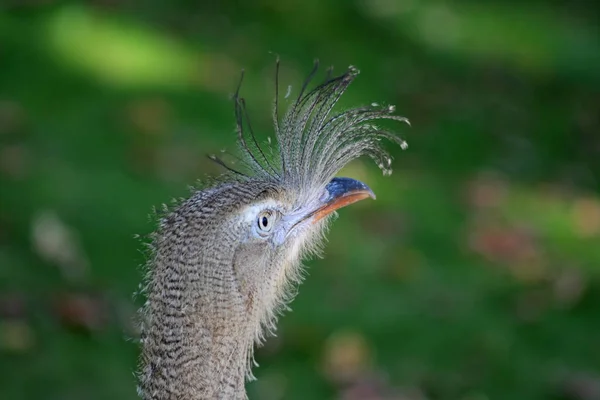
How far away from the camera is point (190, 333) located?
7.98 ft

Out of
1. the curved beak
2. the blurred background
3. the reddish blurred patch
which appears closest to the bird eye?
the curved beak

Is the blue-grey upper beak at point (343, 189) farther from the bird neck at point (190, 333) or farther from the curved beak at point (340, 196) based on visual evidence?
the bird neck at point (190, 333)

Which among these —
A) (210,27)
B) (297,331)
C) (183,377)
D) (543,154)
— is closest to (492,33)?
(543,154)

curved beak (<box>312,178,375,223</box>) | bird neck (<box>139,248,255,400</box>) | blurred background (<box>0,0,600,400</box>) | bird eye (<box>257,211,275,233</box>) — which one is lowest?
bird neck (<box>139,248,255,400</box>)

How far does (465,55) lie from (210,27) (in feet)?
6.03

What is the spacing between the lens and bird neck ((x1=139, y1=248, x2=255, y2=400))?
243 centimetres

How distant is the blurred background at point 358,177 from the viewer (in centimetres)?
430

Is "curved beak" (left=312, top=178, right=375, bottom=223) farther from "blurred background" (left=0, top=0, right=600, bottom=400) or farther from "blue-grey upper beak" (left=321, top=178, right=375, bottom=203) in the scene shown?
"blurred background" (left=0, top=0, right=600, bottom=400)

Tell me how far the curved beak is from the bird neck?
0.39 m

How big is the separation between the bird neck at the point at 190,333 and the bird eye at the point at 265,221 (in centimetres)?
17

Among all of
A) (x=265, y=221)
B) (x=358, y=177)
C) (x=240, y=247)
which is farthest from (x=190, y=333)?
(x=358, y=177)

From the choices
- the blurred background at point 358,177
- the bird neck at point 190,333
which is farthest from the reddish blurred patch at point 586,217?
the bird neck at point 190,333

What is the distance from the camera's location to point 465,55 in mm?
7125

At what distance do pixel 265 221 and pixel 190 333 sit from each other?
401 mm
